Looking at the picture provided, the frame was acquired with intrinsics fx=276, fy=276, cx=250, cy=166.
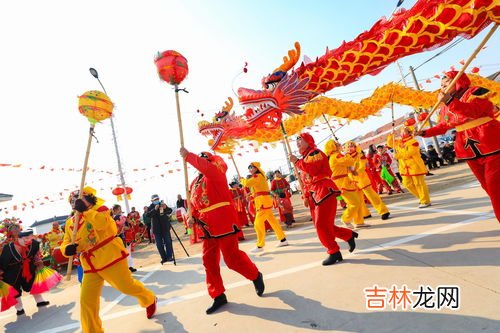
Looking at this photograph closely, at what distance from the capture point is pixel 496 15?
4258 millimetres

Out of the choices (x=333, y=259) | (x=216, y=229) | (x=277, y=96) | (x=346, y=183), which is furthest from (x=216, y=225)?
(x=346, y=183)

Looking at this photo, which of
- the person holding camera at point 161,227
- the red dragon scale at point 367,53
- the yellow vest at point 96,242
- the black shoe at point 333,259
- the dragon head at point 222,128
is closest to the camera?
the yellow vest at point 96,242

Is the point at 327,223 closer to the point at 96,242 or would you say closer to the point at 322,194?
the point at 322,194

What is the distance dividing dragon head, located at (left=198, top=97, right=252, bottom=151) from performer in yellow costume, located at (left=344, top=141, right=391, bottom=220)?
282cm

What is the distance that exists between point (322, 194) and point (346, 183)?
211cm

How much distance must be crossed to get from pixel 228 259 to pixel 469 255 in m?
2.54

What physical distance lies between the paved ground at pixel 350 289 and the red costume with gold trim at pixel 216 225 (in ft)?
1.16

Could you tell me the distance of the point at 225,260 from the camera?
9.82 feet

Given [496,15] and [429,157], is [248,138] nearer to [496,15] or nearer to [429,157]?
[496,15]

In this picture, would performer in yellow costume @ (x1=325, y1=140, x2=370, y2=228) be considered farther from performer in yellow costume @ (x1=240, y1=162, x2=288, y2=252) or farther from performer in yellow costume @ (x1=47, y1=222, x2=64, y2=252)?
performer in yellow costume @ (x1=47, y1=222, x2=64, y2=252)

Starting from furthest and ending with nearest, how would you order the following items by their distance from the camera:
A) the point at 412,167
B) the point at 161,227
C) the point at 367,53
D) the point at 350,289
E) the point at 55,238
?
the point at 55,238 → the point at 161,227 → the point at 412,167 → the point at 367,53 → the point at 350,289

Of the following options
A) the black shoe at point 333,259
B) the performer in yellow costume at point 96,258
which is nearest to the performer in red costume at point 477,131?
the black shoe at point 333,259

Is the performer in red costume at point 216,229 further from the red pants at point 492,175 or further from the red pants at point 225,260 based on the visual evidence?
the red pants at point 492,175

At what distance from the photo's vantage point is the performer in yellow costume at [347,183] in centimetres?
544
